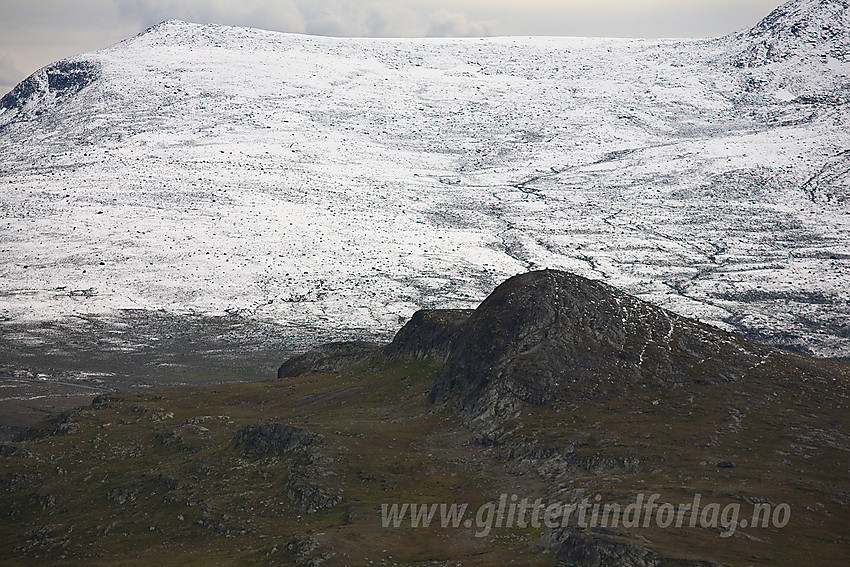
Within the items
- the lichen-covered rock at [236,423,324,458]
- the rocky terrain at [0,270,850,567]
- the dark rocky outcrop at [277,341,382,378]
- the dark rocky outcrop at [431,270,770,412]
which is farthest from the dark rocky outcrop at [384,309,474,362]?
the lichen-covered rock at [236,423,324,458]

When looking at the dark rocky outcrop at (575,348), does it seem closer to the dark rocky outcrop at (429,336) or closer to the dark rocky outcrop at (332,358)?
the dark rocky outcrop at (429,336)

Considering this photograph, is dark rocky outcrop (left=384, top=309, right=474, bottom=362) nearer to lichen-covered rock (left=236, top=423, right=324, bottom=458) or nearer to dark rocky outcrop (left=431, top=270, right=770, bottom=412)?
dark rocky outcrop (left=431, top=270, right=770, bottom=412)

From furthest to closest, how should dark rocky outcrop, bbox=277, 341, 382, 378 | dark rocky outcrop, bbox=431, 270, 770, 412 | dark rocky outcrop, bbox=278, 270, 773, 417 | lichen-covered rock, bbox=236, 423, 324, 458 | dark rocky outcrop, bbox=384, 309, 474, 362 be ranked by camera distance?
1. dark rocky outcrop, bbox=277, 341, 382, 378
2. dark rocky outcrop, bbox=384, 309, 474, 362
3. dark rocky outcrop, bbox=431, 270, 770, 412
4. dark rocky outcrop, bbox=278, 270, 773, 417
5. lichen-covered rock, bbox=236, 423, 324, 458

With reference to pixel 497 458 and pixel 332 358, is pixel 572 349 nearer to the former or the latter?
pixel 497 458

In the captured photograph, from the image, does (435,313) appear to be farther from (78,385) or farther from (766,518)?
(78,385)

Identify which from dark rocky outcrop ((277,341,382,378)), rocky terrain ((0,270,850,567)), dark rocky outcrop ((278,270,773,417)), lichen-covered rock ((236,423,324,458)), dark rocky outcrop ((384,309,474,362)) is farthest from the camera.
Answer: dark rocky outcrop ((277,341,382,378))

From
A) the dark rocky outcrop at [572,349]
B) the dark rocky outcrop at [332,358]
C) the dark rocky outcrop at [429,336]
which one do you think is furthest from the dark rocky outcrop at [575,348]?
the dark rocky outcrop at [332,358]

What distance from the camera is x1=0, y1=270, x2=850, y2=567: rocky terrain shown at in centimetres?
4856

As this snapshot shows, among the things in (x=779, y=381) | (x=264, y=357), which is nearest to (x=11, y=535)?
(x=779, y=381)

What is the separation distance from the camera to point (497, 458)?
63.8 m

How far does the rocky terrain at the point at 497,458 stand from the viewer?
48562mm

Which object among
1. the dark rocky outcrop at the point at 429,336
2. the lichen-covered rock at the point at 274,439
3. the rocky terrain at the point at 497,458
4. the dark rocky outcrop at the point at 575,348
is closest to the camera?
the rocky terrain at the point at 497,458

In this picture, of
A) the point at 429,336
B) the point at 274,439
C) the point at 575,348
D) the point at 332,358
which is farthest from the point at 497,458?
the point at 332,358

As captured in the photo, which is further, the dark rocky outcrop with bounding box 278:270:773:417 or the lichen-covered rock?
the dark rocky outcrop with bounding box 278:270:773:417
